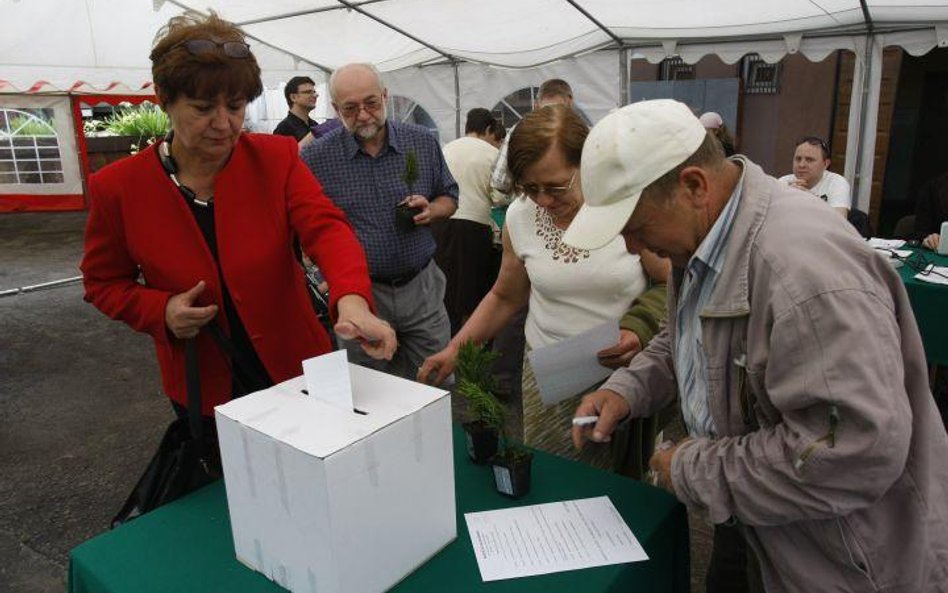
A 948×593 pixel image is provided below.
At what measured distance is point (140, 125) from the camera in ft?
40.2

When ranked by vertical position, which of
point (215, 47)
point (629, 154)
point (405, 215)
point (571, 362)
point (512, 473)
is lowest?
point (512, 473)

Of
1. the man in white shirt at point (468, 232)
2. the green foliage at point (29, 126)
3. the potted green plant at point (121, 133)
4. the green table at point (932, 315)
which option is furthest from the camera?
the potted green plant at point (121, 133)

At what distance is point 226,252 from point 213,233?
0.21 ft

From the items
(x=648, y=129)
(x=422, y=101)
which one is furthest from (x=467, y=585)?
(x=422, y=101)

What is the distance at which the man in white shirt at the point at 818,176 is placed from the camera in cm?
467

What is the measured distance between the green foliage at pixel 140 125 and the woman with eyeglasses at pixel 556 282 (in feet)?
38.8

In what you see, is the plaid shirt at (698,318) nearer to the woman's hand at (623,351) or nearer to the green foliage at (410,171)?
the woman's hand at (623,351)

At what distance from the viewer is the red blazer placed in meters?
1.52

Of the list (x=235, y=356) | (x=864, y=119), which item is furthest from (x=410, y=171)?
(x=864, y=119)

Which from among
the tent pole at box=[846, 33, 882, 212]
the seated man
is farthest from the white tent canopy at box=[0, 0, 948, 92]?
the seated man

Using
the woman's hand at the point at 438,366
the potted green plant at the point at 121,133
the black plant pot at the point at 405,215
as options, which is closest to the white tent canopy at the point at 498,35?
the black plant pot at the point at 405,215

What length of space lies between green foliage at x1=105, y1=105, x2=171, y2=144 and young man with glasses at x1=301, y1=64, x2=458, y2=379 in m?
10.9

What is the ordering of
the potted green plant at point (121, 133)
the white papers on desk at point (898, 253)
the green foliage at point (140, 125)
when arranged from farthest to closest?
the green foliage at point (140, 125)
the potted green plant at point (121, 133)
the white papers on desk at point (898, 253)

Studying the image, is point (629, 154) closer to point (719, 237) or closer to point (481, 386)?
point (719, 237)
